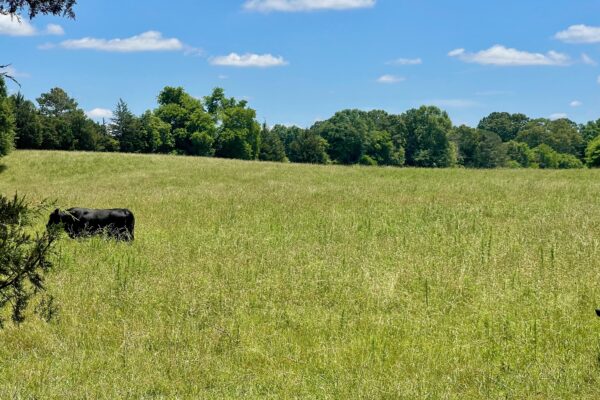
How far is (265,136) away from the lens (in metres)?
108

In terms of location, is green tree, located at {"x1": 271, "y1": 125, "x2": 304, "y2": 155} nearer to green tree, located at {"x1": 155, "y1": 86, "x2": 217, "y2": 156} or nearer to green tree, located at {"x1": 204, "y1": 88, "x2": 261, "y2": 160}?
green tree, located at {"x1": 204, "y1": 88, "x2": 261, "y2": 160}

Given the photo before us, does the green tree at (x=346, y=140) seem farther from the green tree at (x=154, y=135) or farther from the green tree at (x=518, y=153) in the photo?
the green tree at (x=518, y=153)

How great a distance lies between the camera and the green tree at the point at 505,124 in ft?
598

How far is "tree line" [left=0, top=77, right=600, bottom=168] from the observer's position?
6278 centimetres

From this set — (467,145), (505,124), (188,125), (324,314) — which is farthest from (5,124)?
(505,124)

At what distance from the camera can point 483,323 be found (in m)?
7.05

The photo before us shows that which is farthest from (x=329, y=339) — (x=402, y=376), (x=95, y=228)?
(x=95, y=228)

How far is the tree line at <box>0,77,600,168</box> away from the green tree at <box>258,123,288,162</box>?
0.22 meters

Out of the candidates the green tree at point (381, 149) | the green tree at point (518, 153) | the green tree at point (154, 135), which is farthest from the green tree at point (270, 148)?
the green tree at point (518, 153)

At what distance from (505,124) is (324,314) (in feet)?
635

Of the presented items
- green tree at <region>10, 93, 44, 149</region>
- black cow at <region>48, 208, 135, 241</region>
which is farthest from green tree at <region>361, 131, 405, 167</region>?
black cow at <region>48, 208, 135, 241</region>

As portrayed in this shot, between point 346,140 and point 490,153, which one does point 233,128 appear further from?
point 490,153

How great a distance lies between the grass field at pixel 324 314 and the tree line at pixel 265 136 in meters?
36.6

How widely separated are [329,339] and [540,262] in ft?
17.1
